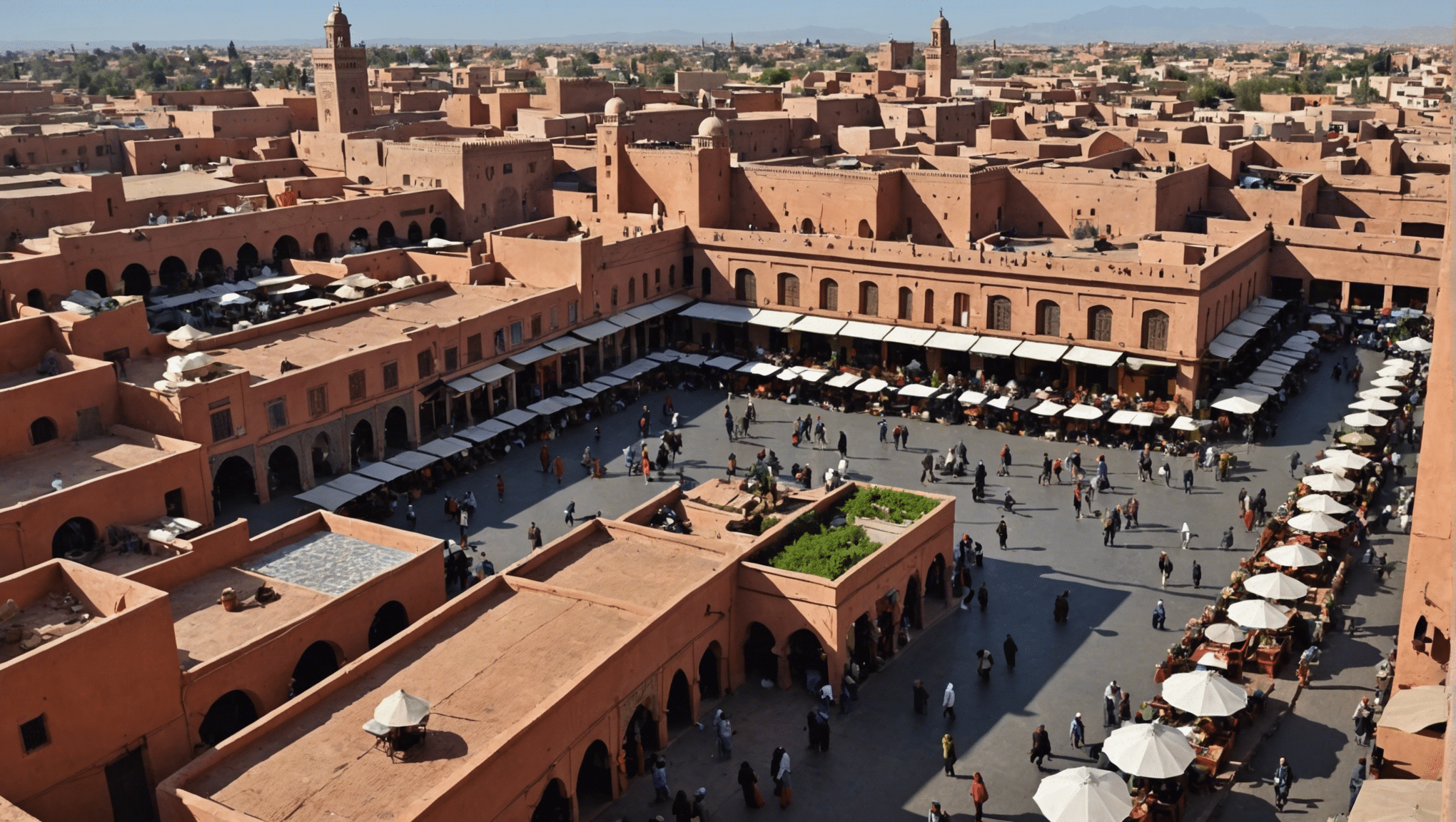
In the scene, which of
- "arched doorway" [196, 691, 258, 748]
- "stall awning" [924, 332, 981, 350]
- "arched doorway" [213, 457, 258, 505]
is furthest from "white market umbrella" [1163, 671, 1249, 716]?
"arched doorway" [213, 457, 258, 505]

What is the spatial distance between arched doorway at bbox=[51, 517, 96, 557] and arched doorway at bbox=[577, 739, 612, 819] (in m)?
10.7

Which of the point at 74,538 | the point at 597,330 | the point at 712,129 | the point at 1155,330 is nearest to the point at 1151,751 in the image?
the point at 74,538

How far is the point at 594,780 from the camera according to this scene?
67.2ft

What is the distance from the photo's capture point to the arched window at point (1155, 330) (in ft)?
123

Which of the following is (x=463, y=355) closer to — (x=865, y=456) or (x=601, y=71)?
(x=865, y=456)

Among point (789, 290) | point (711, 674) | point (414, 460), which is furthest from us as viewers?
point (789, 290)

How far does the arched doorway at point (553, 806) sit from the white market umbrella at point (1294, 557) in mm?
14902

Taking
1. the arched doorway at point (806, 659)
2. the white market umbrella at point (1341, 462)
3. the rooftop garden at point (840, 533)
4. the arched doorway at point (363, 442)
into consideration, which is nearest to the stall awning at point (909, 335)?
the white market umbrella at point (1341, 462)

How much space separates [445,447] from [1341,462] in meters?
21.5

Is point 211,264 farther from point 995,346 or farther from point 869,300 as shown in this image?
point 995,346

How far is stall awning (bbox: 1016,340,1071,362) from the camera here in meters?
38.1

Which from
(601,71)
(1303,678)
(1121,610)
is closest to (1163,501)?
(1121,610)

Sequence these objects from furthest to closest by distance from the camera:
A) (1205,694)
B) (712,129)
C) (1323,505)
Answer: (712,129), (1323,505), (1205,694)

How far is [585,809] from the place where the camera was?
1991cm
